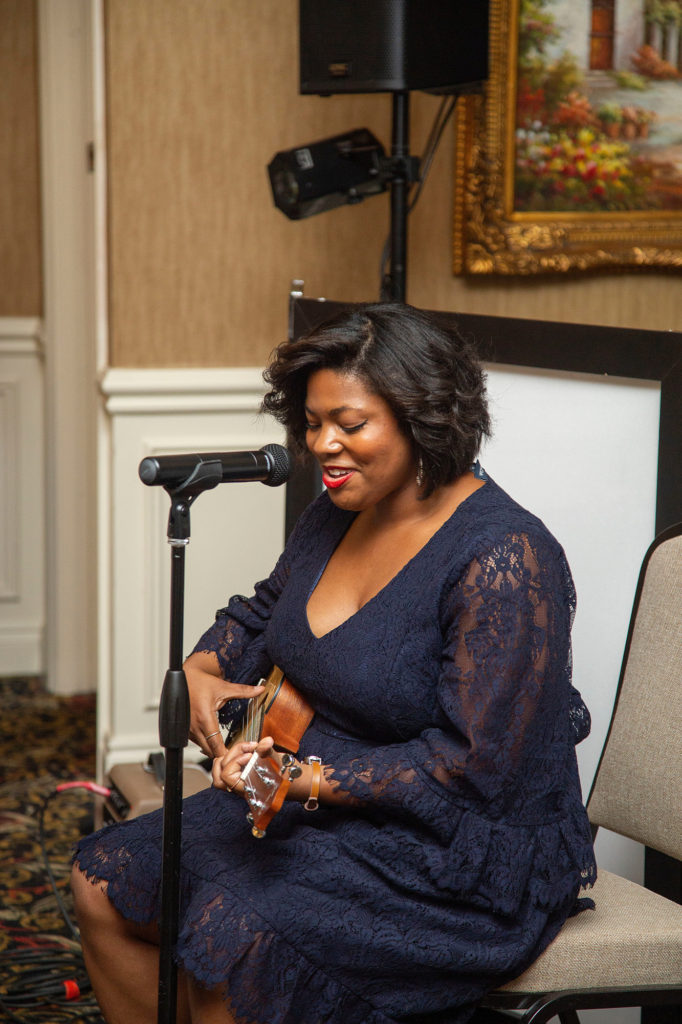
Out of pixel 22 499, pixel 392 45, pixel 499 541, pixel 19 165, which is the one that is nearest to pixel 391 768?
pixel 499 541

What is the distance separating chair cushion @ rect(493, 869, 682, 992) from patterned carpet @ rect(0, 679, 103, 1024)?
1.14m

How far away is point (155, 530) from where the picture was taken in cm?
323

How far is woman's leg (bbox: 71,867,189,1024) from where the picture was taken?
173 cm

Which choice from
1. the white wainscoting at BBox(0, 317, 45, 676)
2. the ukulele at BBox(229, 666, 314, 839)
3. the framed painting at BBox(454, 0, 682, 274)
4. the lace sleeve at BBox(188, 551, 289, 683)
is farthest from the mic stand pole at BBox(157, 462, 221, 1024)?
the white wainscoting at BBox(0, 317, 45, 676)

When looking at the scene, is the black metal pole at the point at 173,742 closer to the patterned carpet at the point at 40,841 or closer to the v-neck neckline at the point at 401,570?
the v-neck neckline at the point at 401,570

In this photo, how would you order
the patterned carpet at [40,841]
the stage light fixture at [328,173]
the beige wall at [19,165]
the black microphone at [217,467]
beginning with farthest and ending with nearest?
1. the beige wall at [19,165]
2. the stage light fixture at [328,173]
3. the patterned carpet at [40,841]
4. the black microphone at [217,467]

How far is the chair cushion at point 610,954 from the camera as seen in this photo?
62.2 inches

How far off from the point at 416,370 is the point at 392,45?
1.09m

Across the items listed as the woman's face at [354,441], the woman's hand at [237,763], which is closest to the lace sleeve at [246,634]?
the woman's face at [354,441]

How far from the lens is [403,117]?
8.77 feet

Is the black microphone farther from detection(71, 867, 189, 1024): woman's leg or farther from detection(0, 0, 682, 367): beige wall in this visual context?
detection(0, 0, 682, 367): beige wall

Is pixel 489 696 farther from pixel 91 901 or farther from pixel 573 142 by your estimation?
pixel 573 142

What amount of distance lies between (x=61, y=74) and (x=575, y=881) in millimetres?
3024

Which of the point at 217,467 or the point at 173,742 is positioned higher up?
the point at 217,467
